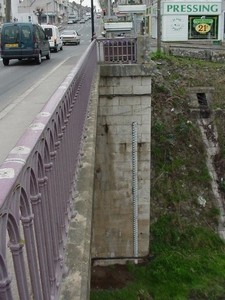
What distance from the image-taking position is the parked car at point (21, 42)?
66.8 feet

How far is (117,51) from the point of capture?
512 inches

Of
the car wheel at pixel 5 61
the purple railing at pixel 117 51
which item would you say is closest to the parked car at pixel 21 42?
the car wheel at pixel 5 61

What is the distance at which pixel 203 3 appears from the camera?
34.7m

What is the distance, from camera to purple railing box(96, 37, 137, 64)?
1297 cm

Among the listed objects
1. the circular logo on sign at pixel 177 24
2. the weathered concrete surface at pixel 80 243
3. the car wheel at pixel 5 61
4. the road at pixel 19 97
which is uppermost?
the circular logo on sign at pixel 177 24

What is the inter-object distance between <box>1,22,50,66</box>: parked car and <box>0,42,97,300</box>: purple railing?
17261 mm

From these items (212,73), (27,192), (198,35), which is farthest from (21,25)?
(27,192)

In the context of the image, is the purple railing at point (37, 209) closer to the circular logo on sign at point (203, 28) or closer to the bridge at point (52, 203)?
the bridge at point (52, 203)

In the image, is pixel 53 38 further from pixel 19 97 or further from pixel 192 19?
pixel 19 97

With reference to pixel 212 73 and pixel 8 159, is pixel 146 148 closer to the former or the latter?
pixel 212 73

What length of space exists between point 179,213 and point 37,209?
523 inches

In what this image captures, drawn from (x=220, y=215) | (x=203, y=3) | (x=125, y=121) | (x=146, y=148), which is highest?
(x=203, y=3)

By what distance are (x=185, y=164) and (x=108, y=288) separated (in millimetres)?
5798

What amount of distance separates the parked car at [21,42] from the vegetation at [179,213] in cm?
587
